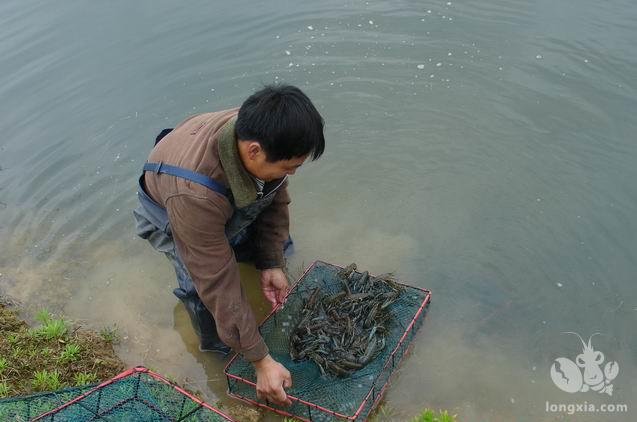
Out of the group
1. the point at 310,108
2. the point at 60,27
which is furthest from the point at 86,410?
the point at 60,27

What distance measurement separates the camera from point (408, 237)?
19.2 feet

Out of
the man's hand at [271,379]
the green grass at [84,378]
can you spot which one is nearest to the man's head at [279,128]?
the man's hand at [271,379]

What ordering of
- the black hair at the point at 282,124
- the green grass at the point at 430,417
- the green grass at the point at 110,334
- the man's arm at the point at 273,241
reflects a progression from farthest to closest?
the green grass at the point at 110,334
the man's arm at the point at 273,241
the green grass at the point at 430,417
the black hair at the point at 282,124

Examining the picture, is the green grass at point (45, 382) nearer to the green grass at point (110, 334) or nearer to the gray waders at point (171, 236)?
the green grass at point (110, 334)

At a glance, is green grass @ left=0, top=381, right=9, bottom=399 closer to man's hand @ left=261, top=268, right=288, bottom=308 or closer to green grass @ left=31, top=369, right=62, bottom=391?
green grass @ left=31, top=369, right=62, bottom=391

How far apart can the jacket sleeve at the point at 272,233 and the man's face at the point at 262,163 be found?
102 cm

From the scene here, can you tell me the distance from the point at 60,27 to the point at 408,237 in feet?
26.3

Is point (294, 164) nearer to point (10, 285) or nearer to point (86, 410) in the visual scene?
point (86, 410)

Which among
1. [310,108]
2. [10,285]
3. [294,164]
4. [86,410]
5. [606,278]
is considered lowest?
[606,278]

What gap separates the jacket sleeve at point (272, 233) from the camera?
181 inches

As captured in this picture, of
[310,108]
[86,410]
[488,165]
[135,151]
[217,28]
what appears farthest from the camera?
[217,28]

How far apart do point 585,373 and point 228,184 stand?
10.0 feet

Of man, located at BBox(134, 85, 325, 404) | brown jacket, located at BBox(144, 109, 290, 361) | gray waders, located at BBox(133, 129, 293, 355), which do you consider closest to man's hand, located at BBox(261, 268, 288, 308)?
gray waders, located at BBox(133, 129, 293, 355)

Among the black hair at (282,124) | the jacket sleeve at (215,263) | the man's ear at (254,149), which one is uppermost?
the black hair at (282,124)
